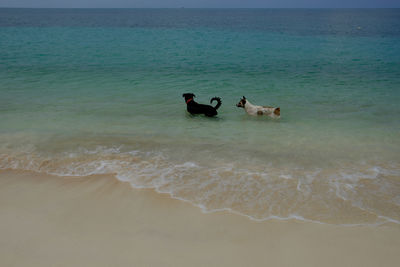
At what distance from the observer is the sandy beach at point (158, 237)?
3.91 meters

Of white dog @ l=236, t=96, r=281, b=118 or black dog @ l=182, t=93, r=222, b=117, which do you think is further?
black dog @ l=182, t=93, r=222, b=117

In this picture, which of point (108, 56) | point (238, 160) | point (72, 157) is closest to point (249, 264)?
point (238, 160)

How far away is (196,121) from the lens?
955 centimetres

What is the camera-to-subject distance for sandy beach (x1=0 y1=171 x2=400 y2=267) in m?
3.91

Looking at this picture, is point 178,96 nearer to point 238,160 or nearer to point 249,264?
point 238,160

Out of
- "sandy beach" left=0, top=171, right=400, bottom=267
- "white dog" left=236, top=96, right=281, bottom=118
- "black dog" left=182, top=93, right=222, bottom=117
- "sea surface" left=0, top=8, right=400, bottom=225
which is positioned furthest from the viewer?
"black dog" left=182, top=93, right=222, bottom=117

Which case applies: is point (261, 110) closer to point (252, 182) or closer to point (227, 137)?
point (227, 137)

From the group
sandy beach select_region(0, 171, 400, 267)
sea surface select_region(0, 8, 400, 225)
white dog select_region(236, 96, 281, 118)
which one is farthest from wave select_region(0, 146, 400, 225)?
white dog select_region(236, 96, 281, 118)

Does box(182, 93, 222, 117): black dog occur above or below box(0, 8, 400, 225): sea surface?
above

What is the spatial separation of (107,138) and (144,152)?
4.76 feet

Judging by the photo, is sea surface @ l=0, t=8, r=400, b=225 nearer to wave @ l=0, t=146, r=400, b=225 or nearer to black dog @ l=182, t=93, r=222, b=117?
wave @ l=0, t=146, r=400, b=225

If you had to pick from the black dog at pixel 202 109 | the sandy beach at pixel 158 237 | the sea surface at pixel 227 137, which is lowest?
the sandy beach at pixel 158 237

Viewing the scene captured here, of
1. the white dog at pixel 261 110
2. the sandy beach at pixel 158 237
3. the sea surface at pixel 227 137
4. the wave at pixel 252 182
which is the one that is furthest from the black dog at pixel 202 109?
the sandy beach at pixel 158 237

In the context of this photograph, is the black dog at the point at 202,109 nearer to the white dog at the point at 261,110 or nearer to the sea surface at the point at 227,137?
the sea surface at the point at 227,137
